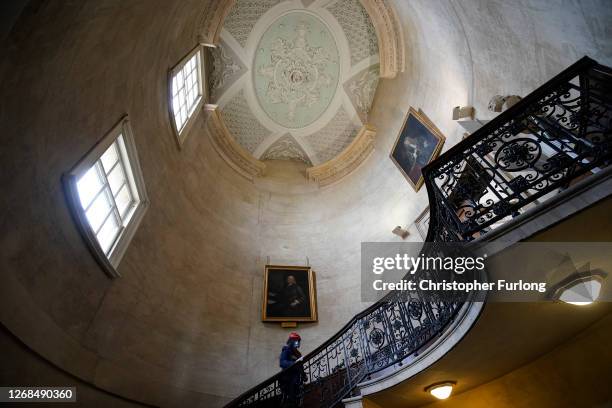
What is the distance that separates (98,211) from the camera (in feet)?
18.3

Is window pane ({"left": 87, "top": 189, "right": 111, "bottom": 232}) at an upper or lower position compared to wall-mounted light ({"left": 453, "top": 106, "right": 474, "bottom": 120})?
lower

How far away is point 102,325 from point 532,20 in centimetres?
808

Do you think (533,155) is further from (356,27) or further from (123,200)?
(356,27)

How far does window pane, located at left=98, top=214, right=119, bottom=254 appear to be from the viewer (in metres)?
5.66

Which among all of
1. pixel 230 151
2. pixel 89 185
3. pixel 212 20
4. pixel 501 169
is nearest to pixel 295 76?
pixel 230 151

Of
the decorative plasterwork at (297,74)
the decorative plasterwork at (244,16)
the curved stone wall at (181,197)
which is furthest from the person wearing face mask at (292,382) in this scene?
the decorative plasterwork at (244,16)

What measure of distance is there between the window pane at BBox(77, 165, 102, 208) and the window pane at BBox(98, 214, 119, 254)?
22.3 inches

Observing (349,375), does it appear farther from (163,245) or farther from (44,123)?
(44,123)

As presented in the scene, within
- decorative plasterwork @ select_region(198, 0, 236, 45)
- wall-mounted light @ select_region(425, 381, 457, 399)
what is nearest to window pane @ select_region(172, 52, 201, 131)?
decorative plasterwork @ select_region(198, 0, 236, 45)

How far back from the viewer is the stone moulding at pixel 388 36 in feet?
34.3

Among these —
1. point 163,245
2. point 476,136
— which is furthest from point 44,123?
point 476,136

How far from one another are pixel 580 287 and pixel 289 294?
6.83 meters

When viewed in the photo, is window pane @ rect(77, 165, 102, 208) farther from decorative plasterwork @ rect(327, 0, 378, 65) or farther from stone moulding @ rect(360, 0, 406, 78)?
decorative plasterwork @ rect(327, 0, 378, 65)

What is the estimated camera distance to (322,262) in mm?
10203
